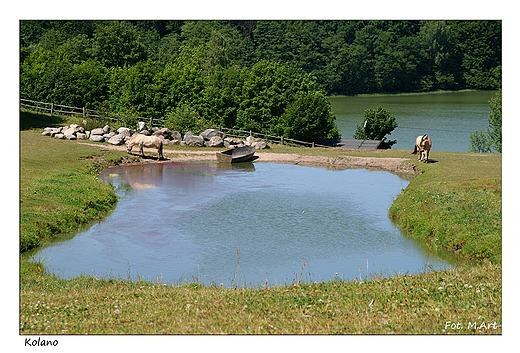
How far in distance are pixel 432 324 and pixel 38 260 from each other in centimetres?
1400

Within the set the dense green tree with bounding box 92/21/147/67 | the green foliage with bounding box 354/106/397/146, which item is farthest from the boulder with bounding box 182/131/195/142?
the dense green tree with bounding box 92/21/147/67

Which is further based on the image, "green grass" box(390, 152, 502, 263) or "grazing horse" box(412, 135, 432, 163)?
"grazing horse" box(412, 135, 432, 163)

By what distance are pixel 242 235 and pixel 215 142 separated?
25.2 meters

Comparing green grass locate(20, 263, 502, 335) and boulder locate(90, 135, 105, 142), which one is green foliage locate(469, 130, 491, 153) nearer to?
boulder locate(90, 135, 105, 142)

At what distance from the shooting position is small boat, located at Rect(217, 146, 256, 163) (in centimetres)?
4162

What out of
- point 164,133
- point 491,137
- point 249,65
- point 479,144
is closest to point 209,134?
point 164,133

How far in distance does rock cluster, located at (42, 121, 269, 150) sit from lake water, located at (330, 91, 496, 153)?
2711 centimetres

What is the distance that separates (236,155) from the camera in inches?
1673

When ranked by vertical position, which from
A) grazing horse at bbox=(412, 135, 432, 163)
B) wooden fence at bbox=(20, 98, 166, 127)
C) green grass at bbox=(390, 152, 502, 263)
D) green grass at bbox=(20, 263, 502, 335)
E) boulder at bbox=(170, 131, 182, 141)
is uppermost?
wooden fence at bbox=(20, 98, 166, 127)

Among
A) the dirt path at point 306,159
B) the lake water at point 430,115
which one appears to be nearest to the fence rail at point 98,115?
the dirt path at point 306,159

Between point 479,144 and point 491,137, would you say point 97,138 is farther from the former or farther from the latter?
point 491,137

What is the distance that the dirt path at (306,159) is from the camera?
1575 inches

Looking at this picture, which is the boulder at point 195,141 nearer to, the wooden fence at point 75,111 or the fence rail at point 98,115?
the fence rail at point 98,115

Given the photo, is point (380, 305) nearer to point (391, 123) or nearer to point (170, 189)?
point (170, 189)
